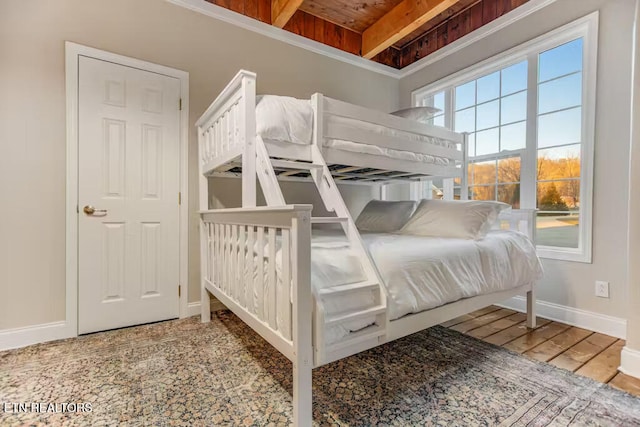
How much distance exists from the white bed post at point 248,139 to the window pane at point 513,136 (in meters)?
2.42

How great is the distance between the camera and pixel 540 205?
8.68 feet

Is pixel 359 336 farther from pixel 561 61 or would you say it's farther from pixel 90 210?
pixel 561 61

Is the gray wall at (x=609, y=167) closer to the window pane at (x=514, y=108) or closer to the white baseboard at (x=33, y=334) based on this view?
the window pane at (x=514, y=108)

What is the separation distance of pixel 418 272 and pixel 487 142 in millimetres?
2191

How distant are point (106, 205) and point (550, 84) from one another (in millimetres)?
3661

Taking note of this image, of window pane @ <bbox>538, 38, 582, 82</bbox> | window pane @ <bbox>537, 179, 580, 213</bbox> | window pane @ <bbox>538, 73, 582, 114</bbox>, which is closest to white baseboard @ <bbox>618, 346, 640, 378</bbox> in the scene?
window pane @ <bbox>537, 179, 580, 213</bbox>

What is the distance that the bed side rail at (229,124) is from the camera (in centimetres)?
164

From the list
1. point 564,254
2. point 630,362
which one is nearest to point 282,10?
point 564,254

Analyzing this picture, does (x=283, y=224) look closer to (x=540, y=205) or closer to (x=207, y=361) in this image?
(x=207, y=361)

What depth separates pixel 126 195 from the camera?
2.30 m

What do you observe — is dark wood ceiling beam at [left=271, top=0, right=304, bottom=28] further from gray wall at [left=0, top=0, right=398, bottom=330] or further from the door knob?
the door knob

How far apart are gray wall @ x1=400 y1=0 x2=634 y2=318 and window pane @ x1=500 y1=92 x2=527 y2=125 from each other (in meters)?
0.55

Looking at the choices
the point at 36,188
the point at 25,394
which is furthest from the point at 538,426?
the point at 36,188

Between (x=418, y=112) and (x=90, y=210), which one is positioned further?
(x=418, y=112)
